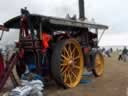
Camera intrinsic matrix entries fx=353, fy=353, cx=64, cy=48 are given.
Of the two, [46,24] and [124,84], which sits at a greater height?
[46,24]

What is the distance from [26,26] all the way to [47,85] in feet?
6.83

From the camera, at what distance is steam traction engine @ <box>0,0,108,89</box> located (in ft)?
32.8

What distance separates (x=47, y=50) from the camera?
405 inches

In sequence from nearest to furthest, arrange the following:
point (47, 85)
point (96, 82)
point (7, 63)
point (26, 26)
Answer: point (7, 63) < point (26, 26) < point (47, 85) < point (96, 82)

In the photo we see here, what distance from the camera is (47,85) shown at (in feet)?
37.0

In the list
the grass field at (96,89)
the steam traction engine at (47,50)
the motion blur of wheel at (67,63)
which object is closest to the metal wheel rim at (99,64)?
the grass field at (96,89)

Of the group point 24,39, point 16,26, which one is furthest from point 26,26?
point 16,26

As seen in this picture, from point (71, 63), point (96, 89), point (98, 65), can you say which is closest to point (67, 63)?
point (71, 63)

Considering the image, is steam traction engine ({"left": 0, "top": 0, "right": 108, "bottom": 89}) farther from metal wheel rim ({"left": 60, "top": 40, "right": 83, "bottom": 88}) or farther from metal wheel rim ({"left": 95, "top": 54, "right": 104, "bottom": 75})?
metal wheel rim ({"left": 95, "top": 54, "right": 104, "bottom": 75})

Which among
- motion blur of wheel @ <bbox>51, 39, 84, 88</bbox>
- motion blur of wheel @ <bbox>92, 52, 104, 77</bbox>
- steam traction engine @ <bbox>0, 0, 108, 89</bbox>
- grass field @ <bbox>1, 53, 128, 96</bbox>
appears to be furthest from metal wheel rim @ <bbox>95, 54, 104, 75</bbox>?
motion blur of wheel @ <bbox>51, 39, 84, 88</bbox>

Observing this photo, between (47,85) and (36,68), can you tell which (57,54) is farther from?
(47,85)

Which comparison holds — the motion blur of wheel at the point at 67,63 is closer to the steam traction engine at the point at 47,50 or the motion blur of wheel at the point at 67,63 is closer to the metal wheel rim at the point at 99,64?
the steam traction engine at the point at 47,50

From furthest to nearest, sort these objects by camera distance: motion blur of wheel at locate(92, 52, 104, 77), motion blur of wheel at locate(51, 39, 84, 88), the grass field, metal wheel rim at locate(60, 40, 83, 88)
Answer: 1. motion blur of wheel at locate(92, 52, 104, 77)
2. metal wheel rim at locate(60, 40, 83, 88)
3. motion blur of wheel at locate(51, 39, 84, 88)
4. the grass field

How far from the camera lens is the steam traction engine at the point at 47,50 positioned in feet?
32.8
